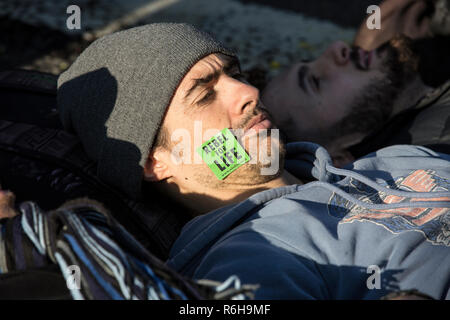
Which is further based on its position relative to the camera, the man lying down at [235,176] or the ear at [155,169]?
the ear at [155,169]

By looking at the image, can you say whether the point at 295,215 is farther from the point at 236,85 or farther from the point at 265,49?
the point at 265,49

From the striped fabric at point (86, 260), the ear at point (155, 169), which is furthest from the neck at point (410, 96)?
the striped fabric at point (86, 260)

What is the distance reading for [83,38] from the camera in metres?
4.62

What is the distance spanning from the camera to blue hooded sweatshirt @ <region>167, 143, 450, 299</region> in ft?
5.21

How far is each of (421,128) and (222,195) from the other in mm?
1599

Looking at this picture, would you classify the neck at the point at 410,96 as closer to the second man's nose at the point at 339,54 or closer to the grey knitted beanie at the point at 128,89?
the second man's nose at the point at 339,54

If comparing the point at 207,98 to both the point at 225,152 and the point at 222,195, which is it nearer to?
the point at 225,152

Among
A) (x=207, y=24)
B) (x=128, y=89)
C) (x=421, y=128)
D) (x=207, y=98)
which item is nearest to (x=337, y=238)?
(x=207, y=98)

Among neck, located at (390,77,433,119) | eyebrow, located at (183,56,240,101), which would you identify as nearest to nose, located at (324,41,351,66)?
neck, located at (390,77,433,119)

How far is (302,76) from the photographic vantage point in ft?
11.2

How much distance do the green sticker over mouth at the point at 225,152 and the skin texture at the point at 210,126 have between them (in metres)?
0.03

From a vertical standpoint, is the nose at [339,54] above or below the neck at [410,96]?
above

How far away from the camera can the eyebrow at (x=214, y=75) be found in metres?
2.11

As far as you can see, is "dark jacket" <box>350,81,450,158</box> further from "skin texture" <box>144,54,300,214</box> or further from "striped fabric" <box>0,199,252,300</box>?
"striped fabric" <box>0,199,252,300</box>
